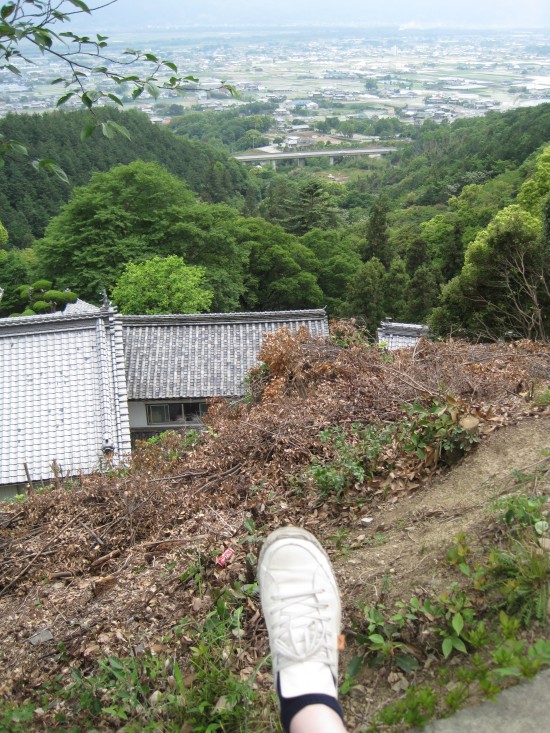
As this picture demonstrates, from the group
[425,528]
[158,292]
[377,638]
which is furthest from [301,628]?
[158,292]

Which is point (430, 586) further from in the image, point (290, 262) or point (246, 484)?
point (290, 262)

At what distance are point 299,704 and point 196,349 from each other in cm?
1258

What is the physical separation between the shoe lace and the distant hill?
43.4m

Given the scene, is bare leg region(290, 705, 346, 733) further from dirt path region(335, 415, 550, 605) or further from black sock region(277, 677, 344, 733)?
dirt path region(335, 415, 550, 605)

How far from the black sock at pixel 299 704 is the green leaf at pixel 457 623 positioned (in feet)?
2.57

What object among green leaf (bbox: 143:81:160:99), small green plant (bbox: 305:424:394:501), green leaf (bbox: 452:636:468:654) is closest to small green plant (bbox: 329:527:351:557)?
small green plant (bbox: 305:424:394:501)

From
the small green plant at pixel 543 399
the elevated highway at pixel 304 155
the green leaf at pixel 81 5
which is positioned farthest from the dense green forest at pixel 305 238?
the elevated highway at pixel 304 155

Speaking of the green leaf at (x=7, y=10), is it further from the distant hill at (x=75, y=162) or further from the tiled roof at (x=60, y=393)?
the distant hill at (x=75, y=162)

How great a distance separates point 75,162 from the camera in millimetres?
57812

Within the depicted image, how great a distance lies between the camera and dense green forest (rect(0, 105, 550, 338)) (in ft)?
45.6

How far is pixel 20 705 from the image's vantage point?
3.66m

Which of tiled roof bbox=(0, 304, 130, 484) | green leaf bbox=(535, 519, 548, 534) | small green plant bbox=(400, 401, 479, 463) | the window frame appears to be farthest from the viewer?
the window frame

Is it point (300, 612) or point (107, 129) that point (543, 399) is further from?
point (107, 129)

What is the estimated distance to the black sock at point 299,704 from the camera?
8.05 ft
